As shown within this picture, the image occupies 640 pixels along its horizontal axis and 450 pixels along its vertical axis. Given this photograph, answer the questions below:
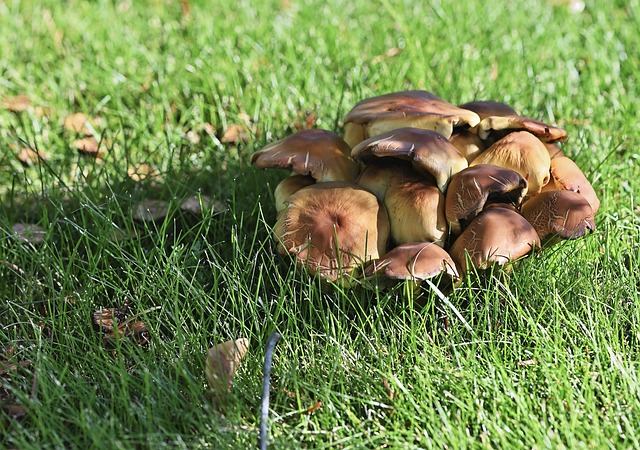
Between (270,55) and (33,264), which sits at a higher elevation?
(270,55)

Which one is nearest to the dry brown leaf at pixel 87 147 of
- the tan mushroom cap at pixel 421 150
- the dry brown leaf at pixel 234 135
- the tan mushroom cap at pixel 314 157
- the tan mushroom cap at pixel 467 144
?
the dry brown leaf at pixel 234 135

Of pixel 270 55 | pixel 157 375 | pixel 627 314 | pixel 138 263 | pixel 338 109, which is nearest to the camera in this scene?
pixel 157 375

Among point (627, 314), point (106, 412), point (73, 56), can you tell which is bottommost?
point (627, 314)

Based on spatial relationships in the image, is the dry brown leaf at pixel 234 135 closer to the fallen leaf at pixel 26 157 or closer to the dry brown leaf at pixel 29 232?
the fallen leaf at pixel 26 157

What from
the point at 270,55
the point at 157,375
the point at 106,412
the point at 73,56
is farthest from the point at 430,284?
the point at 73,56

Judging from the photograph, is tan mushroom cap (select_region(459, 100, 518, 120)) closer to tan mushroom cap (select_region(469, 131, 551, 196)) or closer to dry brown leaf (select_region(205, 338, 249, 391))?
tan mushroom cap (select_region(469, 131, 551, 196))

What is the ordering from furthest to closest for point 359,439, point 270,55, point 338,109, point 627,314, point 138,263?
point 270,55
point 338,109
point 138,263
point 627,314
point 359,439

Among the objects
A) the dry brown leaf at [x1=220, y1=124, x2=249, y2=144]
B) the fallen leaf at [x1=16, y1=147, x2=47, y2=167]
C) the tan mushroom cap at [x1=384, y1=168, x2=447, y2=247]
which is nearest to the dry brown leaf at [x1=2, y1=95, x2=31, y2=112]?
the fallen leaf at [x1=16, y1=147, x2=47, y2=167]

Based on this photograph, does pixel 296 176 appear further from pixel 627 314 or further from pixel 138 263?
pixel 627 314
